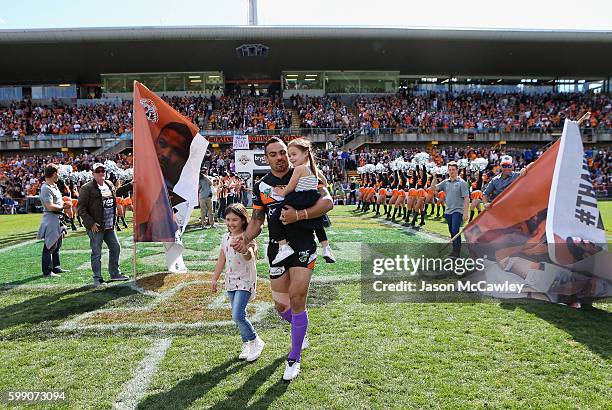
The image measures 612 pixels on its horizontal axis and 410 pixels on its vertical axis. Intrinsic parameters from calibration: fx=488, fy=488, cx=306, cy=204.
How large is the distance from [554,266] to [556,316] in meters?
0.56

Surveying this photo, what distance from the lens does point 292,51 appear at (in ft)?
129

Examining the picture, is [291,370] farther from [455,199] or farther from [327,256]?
[455,199]

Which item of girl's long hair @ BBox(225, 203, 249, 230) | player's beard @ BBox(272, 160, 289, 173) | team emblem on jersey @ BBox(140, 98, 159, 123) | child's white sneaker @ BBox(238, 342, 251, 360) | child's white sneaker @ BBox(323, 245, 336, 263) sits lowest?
child's white sneaker @ BBox(238, 342, 251, 360)

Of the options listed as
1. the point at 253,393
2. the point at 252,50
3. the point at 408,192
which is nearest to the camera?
the point at 253,393

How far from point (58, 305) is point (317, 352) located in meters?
3.81

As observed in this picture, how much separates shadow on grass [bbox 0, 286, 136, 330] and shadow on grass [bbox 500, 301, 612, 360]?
17.1 ft

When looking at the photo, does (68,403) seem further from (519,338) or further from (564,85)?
(564,85)

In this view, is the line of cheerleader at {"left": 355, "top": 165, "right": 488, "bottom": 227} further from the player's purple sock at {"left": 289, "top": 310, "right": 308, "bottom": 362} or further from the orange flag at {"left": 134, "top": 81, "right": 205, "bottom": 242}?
the player's purple sock at {"left": 289, "top": 310, "right": 308, "bottom": 362}

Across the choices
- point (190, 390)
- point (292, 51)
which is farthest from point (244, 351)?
point (292, 51)

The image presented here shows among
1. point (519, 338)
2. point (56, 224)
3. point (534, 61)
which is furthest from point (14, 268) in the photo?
point (534, 61)

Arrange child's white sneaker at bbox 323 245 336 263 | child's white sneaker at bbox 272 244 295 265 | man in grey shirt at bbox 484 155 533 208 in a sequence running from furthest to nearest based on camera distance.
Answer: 1. man in grey shirt at bbox 484 155 533 208
2. child's white sneaker at bbox 323 245 336 263
3. child's white sneaker at bbox 272 244 295 265

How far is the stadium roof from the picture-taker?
120 ft

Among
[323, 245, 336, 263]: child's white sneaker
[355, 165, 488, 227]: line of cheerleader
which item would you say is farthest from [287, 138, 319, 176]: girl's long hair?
[355, 165, 488, 227]: line of cheerleader

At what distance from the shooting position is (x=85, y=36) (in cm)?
3619
